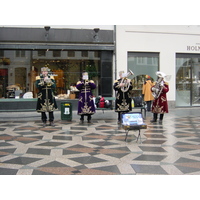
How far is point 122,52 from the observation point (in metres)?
16.5

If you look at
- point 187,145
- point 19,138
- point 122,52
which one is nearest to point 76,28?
point 122,52

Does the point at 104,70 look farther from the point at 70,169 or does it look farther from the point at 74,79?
the point at 70,169

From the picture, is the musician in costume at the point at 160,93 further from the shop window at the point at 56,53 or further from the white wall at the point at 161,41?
the shop window at the point at 56,53

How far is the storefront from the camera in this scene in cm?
1551

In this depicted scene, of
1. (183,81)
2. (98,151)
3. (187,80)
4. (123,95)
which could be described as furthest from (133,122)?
(187,80)

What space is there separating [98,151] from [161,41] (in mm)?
12222

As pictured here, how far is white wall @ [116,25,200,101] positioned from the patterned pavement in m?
7.94

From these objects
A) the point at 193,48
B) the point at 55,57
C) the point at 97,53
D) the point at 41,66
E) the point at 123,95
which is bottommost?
the point at 123,95

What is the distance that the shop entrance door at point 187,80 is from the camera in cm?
1798

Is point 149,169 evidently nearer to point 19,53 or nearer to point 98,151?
point 98,151

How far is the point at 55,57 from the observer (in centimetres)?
1630

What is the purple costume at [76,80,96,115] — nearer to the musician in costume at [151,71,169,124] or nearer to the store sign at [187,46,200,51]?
the musician in costume at [151,71,169,124]

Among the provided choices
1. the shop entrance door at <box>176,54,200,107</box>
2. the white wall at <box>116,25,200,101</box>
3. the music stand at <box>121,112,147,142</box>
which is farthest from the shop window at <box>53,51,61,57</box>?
the music stand at <box>121,112,147,142</box>

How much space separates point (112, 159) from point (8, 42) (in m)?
11.7
